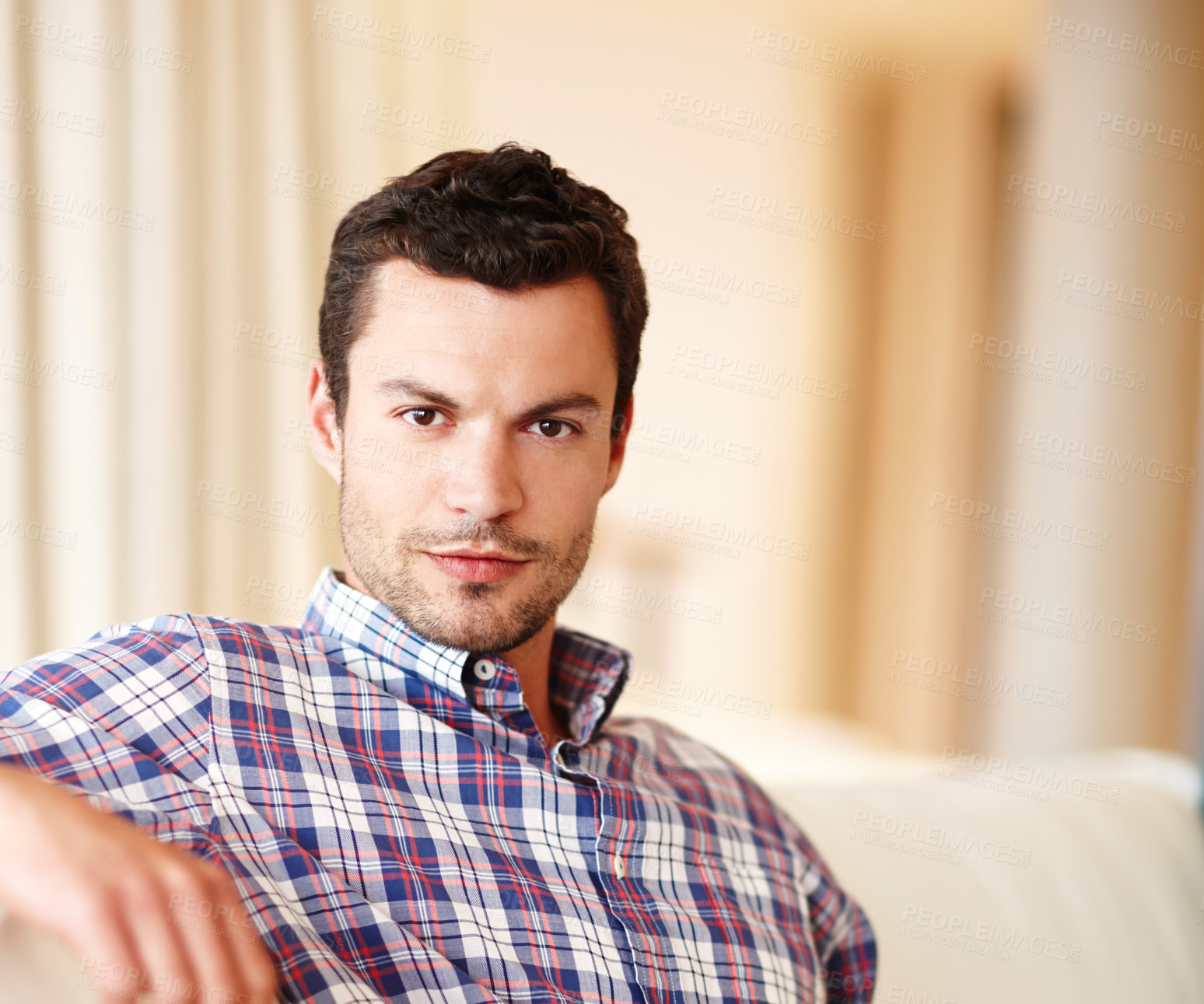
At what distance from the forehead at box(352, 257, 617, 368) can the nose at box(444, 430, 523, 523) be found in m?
0.08

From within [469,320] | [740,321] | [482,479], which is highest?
[740,321]

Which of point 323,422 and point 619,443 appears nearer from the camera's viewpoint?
point 323,422

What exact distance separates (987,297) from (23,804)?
3.14m

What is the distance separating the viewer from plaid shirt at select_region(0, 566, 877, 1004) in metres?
0.76

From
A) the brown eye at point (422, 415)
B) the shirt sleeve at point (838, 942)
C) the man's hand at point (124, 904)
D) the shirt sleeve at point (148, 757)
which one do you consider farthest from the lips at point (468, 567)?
the shirt sleeve at point (838, 942)

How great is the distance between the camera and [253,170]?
1857 millimetres

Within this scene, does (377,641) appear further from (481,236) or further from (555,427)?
(481,236)

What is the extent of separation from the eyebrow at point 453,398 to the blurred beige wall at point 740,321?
0.93m

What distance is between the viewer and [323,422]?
109 centimetres

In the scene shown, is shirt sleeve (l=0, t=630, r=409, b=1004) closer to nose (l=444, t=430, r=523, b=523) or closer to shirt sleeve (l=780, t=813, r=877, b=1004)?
nose (l=444, t=430, r=523, b=523)

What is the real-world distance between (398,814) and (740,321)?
8.85 feet

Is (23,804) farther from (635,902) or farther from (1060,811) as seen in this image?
(1060,811)

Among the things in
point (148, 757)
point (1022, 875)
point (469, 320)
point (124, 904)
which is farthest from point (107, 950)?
point (1022, 875)

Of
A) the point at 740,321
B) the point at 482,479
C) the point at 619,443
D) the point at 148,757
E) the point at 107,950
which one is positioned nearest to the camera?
the point at 107,950
